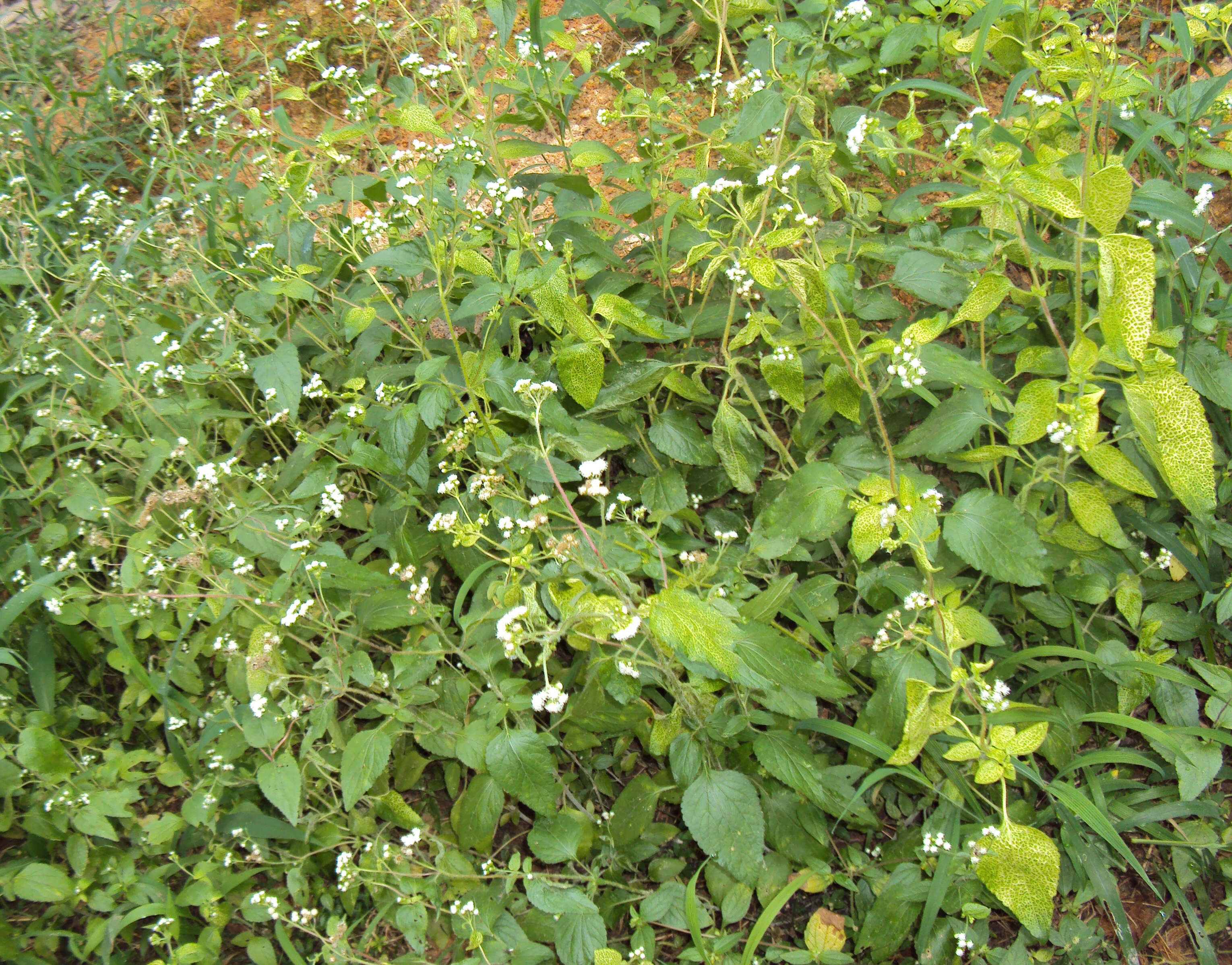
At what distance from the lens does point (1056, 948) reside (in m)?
1.95

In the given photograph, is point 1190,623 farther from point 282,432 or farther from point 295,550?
point 282,432

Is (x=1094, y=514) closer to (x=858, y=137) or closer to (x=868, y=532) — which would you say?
(x=868, y=532)

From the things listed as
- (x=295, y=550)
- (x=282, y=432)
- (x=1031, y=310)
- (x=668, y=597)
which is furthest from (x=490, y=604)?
(x=1031, y=310)

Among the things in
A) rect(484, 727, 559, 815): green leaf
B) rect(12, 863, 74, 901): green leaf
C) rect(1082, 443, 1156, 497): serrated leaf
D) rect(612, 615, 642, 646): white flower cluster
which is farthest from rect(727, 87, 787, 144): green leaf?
rect(12, 863, 74, 901): green leaf

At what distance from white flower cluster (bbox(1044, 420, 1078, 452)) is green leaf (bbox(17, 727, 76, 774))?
8.80 ft

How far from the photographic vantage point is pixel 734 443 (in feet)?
7.43

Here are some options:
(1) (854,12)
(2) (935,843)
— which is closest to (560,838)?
(2) (935,843)

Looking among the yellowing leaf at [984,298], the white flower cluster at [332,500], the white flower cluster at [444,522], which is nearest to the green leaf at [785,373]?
the yellowing leaf at [984,298]

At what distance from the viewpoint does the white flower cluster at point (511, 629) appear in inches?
62.2

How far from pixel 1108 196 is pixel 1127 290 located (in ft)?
0.71

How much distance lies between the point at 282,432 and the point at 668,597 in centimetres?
189

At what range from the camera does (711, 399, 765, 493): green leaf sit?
2246 mm

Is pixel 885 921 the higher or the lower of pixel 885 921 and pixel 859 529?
the lower

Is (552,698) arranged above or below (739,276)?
below
